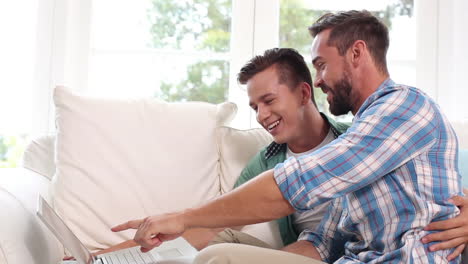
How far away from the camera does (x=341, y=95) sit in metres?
1.40

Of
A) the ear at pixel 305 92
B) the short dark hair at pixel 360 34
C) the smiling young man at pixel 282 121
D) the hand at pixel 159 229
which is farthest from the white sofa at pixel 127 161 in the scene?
the short dark hair at pixel 360 34

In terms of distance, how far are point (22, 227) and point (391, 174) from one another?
2.84 feet

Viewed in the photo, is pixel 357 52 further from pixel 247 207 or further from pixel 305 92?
pixel 305 92

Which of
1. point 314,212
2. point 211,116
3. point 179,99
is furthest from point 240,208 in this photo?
point 179,99

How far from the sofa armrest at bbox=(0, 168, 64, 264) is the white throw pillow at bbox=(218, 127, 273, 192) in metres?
0.60

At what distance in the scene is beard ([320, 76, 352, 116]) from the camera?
1383mm

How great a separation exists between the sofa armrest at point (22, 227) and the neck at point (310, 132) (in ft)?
2.61

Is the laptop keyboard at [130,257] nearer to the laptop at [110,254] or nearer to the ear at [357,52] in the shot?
the laptop at [110,254]

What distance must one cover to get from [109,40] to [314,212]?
1.36 metres

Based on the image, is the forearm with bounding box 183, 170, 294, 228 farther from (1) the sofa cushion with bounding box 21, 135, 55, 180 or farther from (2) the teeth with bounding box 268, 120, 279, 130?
(1) the sofa cushion with bounding box 21, 135, 55, 180

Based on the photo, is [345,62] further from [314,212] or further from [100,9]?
[100,9]

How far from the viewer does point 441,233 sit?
45.9 inches

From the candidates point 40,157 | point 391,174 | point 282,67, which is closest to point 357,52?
point 391,174

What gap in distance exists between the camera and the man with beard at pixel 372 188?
1145mm
